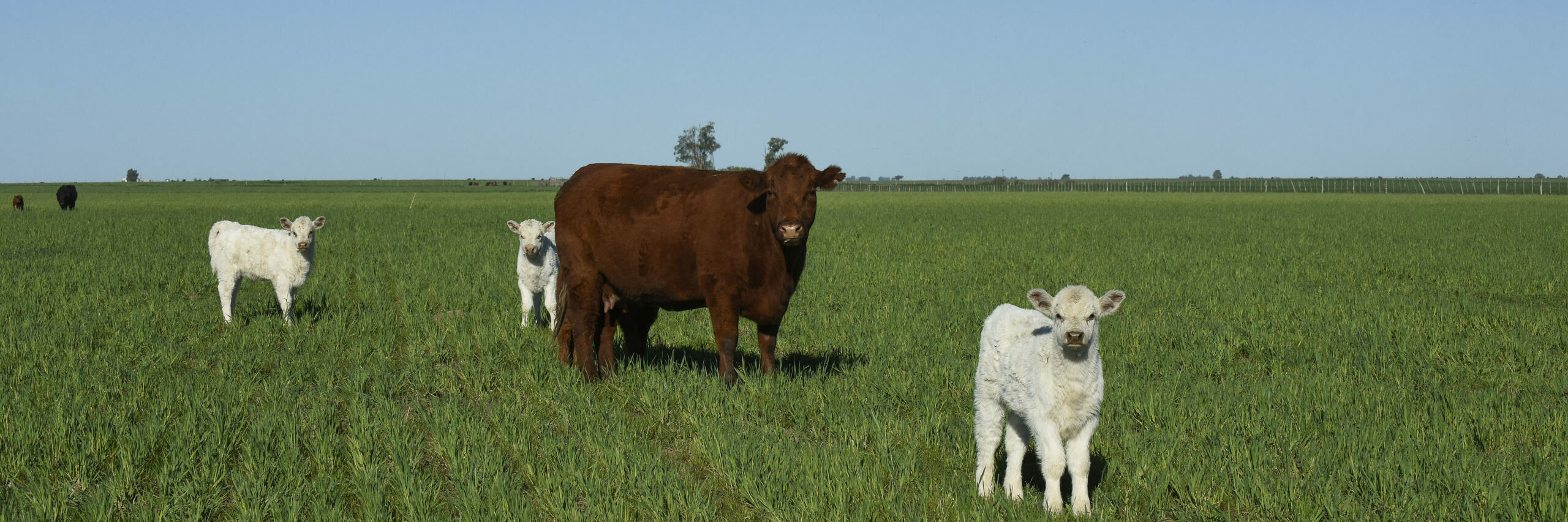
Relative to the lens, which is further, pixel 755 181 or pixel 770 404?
pixel 755 181

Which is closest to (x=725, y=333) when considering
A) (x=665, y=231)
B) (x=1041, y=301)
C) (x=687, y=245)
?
(x=687, y=245)

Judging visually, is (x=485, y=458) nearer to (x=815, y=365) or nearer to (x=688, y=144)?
(x=815, y=365)

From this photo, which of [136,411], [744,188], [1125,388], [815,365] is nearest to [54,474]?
[136,411]

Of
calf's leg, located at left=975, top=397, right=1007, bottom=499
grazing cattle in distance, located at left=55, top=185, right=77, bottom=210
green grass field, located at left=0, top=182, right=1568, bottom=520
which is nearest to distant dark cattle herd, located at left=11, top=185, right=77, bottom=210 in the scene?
grazing cattle in distance, located at left=55, top=185, right=77, bottom=210

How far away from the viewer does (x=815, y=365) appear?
355 inches

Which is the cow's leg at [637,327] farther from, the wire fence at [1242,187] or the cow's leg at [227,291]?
the wire fence at [1242,187]

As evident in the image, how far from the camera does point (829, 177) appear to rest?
7367 mm

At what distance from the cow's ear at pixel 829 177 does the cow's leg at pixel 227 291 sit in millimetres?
7645

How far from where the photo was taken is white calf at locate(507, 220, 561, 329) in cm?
1131

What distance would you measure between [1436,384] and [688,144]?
113 m

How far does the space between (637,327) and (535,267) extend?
2.97 meters

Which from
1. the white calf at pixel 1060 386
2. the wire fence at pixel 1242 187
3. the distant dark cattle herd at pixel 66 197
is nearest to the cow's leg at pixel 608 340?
the white calf at pixel 1060 386

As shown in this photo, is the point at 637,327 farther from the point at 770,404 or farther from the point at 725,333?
the point at 770,404

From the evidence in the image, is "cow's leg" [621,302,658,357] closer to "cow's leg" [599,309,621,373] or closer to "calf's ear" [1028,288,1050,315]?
"cow's leg" [599,309,621,373]
